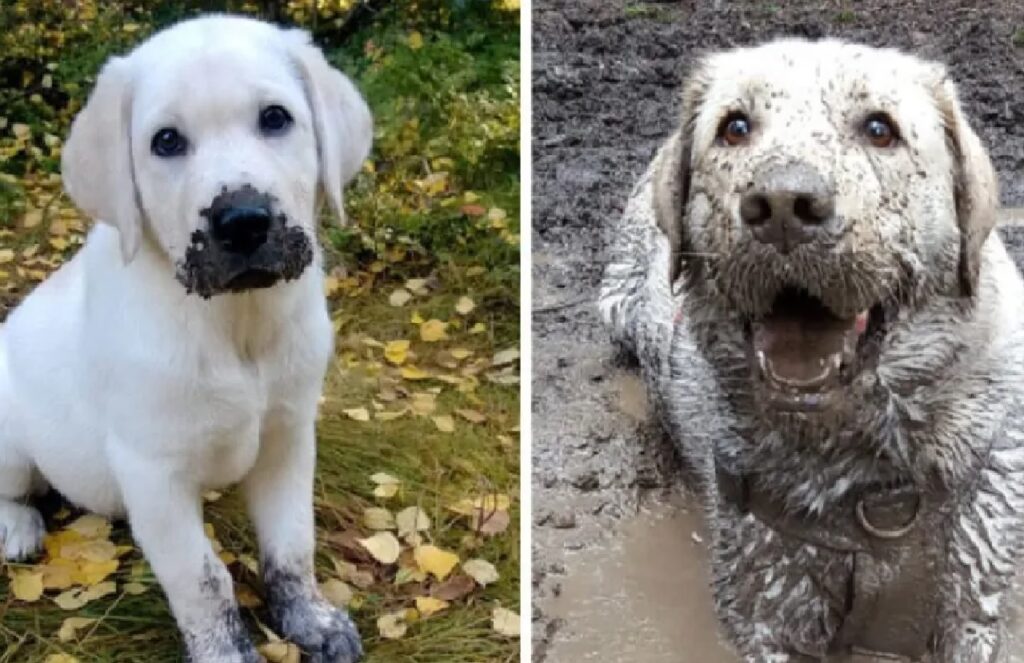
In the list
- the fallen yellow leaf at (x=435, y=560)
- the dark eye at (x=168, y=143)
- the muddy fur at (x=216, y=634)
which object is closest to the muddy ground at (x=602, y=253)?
the fallen yellow leaf at (x=435, y=560)

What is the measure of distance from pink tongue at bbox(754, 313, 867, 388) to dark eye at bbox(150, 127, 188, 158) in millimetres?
664

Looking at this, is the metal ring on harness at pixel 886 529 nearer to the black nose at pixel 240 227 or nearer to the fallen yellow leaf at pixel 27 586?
the black nose at pixel 240 227

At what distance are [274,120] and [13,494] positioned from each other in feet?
2.13

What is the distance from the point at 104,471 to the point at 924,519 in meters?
0.99

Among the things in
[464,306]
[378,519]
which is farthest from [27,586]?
[464,306]

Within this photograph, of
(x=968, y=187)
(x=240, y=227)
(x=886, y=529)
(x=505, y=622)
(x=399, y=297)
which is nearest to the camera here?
(x=240, y=227)

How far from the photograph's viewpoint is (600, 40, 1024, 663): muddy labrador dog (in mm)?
1484

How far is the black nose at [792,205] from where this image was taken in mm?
1431

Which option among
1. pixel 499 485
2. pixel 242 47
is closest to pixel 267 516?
pixel 499 485

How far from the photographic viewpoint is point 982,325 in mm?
1594

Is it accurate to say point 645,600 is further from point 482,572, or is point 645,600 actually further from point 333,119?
point 333,119

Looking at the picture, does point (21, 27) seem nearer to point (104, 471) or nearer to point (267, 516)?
point (104, 471)

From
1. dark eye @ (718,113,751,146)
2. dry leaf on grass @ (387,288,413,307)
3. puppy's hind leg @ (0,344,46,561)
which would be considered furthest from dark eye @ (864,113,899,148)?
puppy's hind leg @ (0,344,46,561)

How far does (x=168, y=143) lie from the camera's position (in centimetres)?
148
